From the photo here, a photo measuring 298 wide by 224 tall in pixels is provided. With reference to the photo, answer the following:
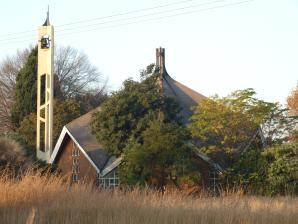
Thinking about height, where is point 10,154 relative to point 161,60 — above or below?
below

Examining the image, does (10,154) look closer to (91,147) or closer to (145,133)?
(145,133)

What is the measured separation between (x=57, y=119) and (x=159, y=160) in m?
19.8

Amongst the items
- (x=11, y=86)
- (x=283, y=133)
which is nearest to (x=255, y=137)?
(x=283, y=133)

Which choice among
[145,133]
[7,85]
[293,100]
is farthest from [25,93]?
[145,133]

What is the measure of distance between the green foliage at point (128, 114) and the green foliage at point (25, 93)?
2105cm

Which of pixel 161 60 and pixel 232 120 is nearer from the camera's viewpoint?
pixel 232 120

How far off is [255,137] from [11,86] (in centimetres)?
3429

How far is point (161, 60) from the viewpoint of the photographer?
42.1 m

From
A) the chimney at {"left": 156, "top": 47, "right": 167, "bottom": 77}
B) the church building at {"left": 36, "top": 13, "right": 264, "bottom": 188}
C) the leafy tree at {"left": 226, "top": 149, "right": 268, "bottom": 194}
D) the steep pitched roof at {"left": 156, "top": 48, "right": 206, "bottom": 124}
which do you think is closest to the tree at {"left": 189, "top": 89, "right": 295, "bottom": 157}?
the leafy tree at {"left": 226, "top": 149, "right": 268, "bottom": 194}

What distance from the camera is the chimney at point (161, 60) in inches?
1610

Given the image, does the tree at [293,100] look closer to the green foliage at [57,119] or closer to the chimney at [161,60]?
the chimney at [161,60]

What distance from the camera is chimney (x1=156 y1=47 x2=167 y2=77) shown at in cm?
4091

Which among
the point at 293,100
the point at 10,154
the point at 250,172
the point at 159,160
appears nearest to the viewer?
the point at 10,154

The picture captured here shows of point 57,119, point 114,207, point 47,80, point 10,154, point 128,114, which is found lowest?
point 114,207
